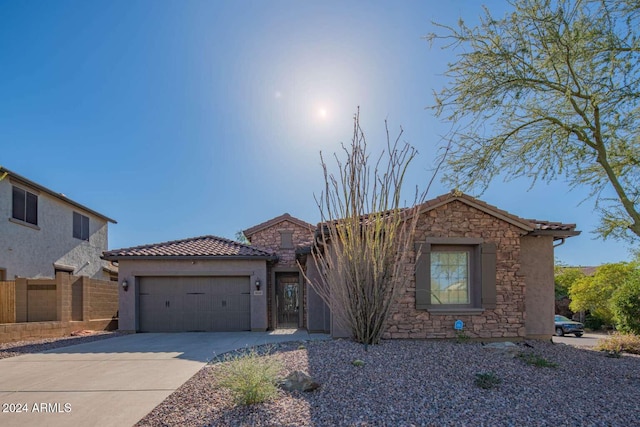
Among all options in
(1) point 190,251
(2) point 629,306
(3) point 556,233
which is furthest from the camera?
(1) point 190,251

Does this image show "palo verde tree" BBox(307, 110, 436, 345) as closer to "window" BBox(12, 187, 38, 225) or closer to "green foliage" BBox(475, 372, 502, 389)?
"green foliage" BBox(475, 372, 502, 389)

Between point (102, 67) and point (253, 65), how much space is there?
3.96 m

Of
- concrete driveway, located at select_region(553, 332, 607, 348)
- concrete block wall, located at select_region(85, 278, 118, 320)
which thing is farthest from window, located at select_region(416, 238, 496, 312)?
concrete block wall, located at select_region(85, 278, 118, 320)

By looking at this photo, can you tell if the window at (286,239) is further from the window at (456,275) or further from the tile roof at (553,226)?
the tile roof at (553,226)

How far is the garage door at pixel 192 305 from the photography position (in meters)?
14.5

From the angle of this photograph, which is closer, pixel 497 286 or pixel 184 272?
pixel 497 286

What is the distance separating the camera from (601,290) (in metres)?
21.9

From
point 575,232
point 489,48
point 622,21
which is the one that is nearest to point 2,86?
point 489,48

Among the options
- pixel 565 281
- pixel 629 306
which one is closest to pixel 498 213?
pixel 629 306

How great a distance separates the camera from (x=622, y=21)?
7430mm

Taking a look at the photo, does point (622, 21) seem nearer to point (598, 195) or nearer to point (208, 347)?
point (598, 195)

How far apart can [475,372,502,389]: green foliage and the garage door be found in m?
10.1

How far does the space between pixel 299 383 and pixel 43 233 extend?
15611mm

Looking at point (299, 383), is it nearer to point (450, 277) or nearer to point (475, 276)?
point (450, 277)
